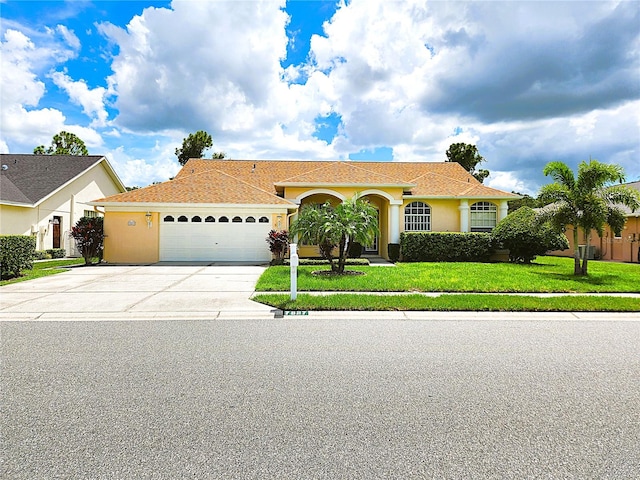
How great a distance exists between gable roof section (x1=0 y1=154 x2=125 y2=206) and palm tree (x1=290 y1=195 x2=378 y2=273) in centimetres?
1471

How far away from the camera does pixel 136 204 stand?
18.1 metres

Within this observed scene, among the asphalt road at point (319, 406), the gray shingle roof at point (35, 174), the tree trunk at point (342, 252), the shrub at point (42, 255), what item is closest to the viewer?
the asphalt road at point (319, 406)

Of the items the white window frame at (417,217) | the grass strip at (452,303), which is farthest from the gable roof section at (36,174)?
the white window frame at (417,217)

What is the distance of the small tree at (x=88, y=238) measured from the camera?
17.5 metres

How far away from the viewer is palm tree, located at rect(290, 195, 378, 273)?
1345 centimetres

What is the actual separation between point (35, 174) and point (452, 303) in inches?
965

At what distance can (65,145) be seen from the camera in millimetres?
38219

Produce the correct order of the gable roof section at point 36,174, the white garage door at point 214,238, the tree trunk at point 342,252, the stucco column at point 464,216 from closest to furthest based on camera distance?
the tree trunk at point 342,252 → the white garage door at point 214,238 → the gable roof section at point 36,174 → the stucco column at point 464,216

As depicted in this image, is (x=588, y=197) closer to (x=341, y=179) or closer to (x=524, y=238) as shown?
(x=524, y=238)

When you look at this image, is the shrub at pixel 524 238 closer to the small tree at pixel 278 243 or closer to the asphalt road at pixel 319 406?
the small tree at pixel 278 243

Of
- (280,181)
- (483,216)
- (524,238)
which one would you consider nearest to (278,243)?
(280,181)

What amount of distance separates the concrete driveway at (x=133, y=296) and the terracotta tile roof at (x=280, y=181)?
5.33 metres

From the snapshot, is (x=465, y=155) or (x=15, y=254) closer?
(x=15, y=254)

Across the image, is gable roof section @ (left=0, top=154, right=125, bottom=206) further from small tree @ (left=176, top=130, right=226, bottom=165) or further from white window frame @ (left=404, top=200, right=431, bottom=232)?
white window frame @ (left=404, top=200, right=431, bottom=232)
